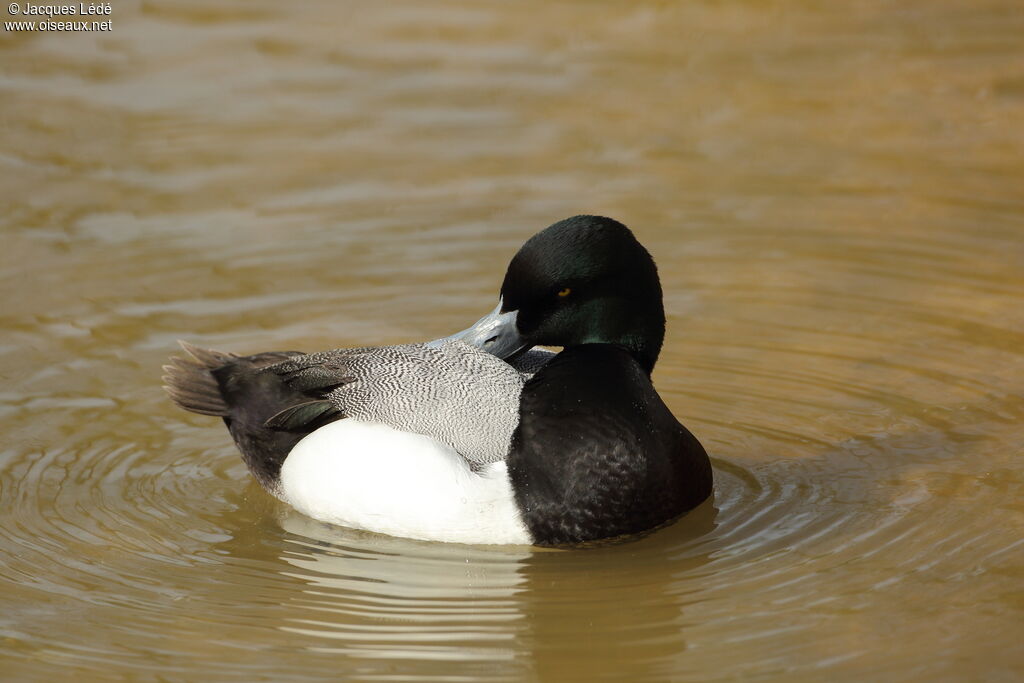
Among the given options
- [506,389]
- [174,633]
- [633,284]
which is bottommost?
[174,633]

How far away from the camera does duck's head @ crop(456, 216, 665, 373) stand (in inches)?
226

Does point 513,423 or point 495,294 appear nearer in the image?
point 513,423

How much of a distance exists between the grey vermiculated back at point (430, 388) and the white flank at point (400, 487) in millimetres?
62

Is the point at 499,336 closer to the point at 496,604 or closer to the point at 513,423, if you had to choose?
the point at 513,423

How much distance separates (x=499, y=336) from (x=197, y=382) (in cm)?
133

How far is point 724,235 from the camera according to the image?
8812mm

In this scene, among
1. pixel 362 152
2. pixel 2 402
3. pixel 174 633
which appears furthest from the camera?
pixel 362 152

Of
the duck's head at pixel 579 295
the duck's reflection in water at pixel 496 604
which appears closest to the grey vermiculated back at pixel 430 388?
the duck's head at pixel 579 295

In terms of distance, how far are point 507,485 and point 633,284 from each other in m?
0.90

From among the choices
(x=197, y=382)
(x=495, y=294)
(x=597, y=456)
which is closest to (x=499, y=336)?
(x=597, y=456)

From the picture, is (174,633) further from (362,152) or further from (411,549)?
(362,152)

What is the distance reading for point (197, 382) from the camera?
645 cm

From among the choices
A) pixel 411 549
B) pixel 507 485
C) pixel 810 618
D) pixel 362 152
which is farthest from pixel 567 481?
pixel 362 152

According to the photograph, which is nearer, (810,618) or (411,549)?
(810,618)
